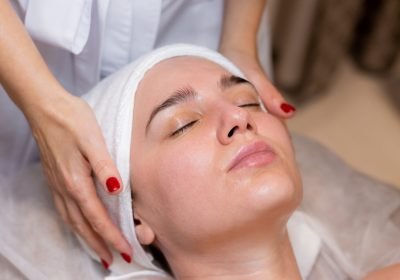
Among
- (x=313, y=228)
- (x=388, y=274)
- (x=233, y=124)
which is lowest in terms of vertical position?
(x=313, y=228)

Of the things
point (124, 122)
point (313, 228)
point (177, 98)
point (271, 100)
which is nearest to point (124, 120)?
point (124, 122)

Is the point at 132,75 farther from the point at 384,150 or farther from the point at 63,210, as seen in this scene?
the point at 384,150

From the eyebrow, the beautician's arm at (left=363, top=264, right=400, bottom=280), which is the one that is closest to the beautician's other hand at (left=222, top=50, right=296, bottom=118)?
the eyebrow

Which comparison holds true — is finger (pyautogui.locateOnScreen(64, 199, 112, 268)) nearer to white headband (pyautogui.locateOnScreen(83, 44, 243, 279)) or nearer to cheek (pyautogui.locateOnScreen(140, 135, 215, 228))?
white headband (pyautogui.locateOnScreen(83, 44, 243, 279))

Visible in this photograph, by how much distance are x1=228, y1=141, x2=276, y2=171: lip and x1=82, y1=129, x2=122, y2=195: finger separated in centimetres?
20

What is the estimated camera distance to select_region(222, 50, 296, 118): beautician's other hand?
1311mm

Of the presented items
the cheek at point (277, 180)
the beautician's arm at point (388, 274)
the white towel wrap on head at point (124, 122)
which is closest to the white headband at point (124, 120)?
the white towel wrap on head at point (124, 122)

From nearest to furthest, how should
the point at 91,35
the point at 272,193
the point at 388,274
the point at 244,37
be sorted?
the point at 272,193 < the point at 388,274 < the point at 91,35 < the point at 244,37

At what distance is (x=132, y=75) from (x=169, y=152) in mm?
187

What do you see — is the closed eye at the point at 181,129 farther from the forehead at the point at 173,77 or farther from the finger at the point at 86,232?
the finger at the point at 86,232

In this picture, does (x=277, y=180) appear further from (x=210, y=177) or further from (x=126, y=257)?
(x=126, y=257)

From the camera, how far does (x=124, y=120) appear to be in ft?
3.76

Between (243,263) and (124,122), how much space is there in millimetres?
334

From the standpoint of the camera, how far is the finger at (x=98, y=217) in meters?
1.11
